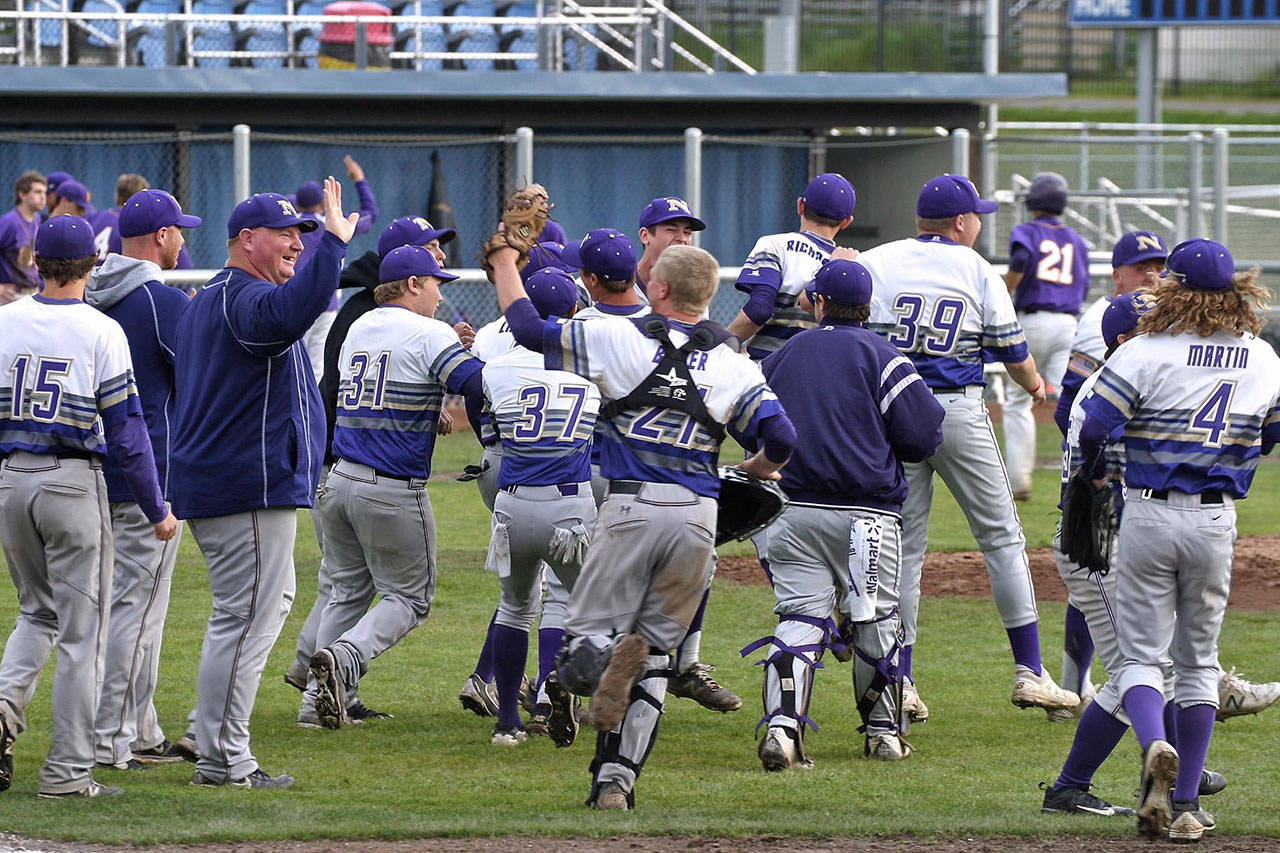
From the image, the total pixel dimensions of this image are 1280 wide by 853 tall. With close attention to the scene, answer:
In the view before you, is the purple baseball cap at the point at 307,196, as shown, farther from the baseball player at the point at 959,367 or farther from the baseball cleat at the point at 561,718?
the baseball cleat at the point at 561,718

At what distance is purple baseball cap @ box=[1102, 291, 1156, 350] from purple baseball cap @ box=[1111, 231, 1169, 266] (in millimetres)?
666

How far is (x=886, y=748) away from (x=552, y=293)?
2150 millimetres

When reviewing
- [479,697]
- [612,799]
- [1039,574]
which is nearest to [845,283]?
[612,799]

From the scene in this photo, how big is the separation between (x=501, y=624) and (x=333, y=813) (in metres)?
1.42

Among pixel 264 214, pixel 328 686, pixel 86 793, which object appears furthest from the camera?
pixel 328 686

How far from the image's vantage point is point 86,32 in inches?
721

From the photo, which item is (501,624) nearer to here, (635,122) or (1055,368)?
(1055,368)

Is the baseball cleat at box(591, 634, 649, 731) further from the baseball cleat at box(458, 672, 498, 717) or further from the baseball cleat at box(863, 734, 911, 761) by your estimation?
the baseball cleat at box(458, 672, 498, 717)

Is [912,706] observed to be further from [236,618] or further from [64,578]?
[64,578]

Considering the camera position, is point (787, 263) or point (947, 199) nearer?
point (947, 199)

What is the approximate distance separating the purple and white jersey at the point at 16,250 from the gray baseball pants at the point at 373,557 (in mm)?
7318

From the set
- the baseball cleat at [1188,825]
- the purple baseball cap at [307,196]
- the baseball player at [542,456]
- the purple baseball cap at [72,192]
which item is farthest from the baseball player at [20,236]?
the baseball cleat at [1188,825]

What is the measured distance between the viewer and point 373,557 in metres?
7.35

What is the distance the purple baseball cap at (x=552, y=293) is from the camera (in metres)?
6.89
